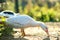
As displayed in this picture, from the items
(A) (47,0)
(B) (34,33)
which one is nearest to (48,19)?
(B) (34,33)

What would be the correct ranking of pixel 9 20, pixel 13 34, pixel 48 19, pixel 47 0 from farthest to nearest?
pixel 47 0 → pixel 48 19 → pixel 13 34 → pixel 9 20

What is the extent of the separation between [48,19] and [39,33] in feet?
16.1

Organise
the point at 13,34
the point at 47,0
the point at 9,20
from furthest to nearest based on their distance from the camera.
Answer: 1. the point at 47,0
2. the point at 13,34
3. the point at 9,20

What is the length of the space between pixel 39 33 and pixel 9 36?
1099mm

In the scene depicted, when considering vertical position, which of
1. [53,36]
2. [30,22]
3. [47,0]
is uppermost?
[30,22]

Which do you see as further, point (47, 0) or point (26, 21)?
point (47, 0)

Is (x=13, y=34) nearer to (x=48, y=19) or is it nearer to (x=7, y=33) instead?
(x=7, y=33)

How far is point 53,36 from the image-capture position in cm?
823

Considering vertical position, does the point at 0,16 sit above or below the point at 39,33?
above

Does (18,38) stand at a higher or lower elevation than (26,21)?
lower

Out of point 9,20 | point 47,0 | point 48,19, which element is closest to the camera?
point 9,20

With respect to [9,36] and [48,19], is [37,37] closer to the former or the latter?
[9,36]

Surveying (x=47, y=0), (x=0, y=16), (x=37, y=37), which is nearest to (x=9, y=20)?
(x=0, y=16)

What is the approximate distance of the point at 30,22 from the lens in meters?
7.85
